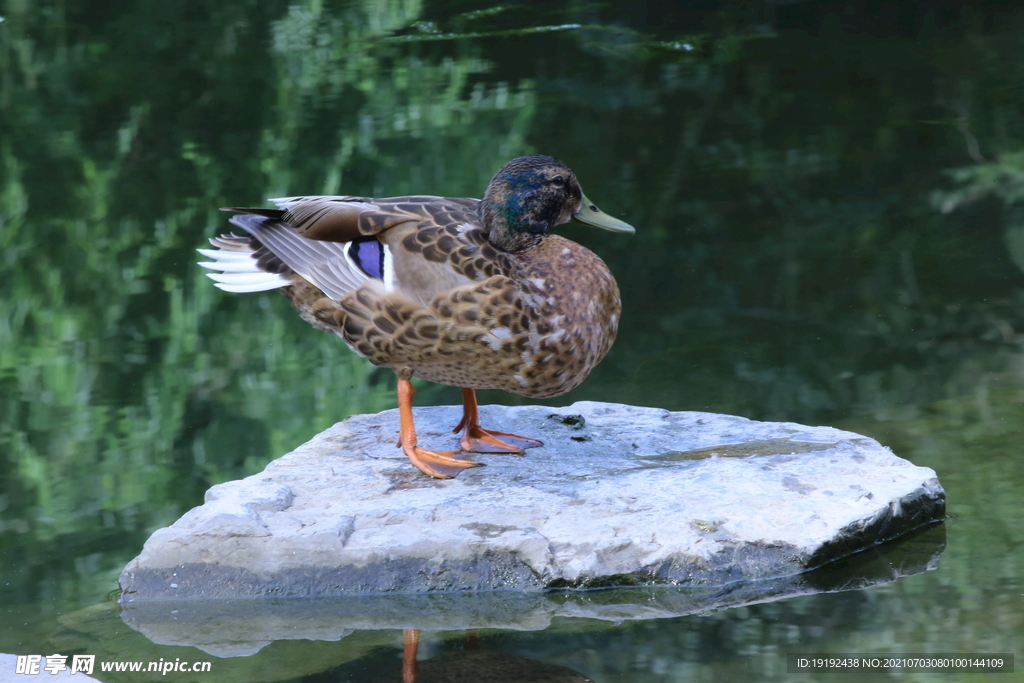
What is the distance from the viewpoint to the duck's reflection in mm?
3041

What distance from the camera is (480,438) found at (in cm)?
435

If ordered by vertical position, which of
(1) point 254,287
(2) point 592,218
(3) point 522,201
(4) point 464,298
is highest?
(3) point 522,201

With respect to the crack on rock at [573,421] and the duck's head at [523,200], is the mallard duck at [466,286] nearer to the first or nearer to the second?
the duck's head at [523,200]

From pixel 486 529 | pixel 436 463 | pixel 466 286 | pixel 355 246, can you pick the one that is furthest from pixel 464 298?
pixel 486 529

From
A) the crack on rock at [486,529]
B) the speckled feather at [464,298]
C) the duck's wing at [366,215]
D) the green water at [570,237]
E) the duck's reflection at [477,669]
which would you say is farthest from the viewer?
the duck's wing at [366,215]

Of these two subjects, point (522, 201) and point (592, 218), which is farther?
point (592, 218)

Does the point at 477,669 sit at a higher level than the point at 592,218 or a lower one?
lower

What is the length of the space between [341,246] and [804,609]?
191 centimetres

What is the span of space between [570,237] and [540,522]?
341cm

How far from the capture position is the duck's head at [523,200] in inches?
156

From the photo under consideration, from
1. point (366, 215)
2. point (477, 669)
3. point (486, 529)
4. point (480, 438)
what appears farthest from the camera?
point (480, 438)

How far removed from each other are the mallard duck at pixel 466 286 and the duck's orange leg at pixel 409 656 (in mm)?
820

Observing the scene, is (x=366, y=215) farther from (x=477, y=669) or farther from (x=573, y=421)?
(x=477, y=669)

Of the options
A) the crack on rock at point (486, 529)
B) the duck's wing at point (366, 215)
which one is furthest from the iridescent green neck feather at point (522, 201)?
the crack on rock at point (486, 529)
